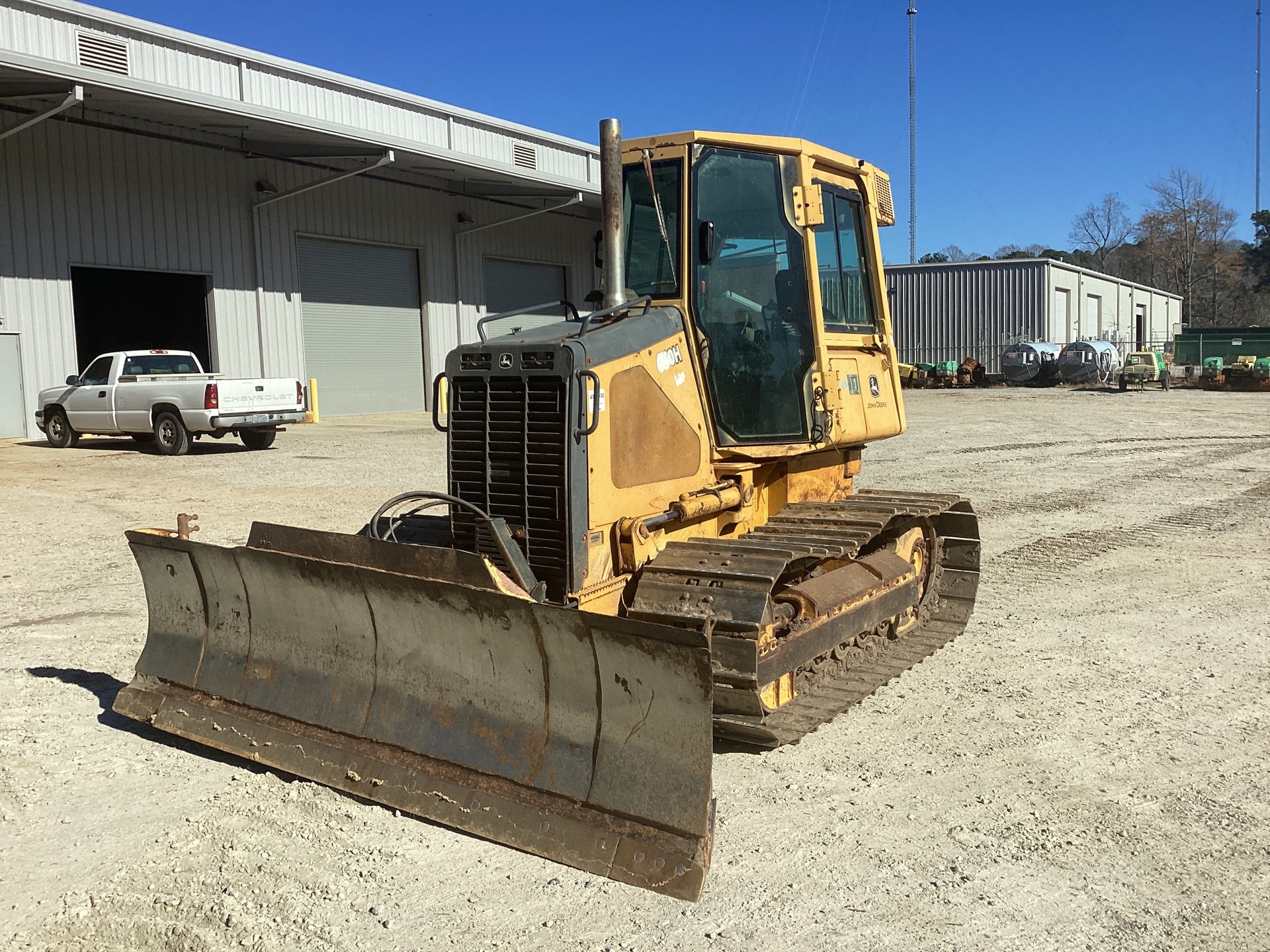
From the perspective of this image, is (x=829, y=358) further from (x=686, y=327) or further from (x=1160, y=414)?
(x=1160, y=414)

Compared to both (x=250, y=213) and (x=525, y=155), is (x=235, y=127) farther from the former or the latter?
(x=525, y=155)

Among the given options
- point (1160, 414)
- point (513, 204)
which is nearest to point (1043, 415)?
point (1160, 414)

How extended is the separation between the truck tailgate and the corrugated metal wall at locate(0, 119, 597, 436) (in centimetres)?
519

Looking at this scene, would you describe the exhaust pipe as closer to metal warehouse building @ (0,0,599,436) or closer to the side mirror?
the side mirror

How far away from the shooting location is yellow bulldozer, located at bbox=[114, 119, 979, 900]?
414 centimetres

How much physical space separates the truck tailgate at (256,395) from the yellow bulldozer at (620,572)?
1245cm

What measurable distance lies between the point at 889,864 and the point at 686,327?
285cm

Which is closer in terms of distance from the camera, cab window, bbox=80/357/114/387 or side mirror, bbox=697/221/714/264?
side mirror, bbox=697/221/714/264

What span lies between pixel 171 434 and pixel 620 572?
47.5ft

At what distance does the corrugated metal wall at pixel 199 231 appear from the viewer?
1997 centimetres

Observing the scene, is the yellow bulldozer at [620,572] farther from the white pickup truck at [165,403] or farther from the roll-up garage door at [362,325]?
the roll-up garage door at [362,325]

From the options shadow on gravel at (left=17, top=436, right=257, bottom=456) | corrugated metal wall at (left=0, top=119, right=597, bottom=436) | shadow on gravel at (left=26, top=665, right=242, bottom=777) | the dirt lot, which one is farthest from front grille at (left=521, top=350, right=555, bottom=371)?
corrugated metal wall at (left=0, top=119, right=597, bottom=436)

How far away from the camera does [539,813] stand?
4133 millimetres

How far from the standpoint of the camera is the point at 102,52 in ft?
63.1
